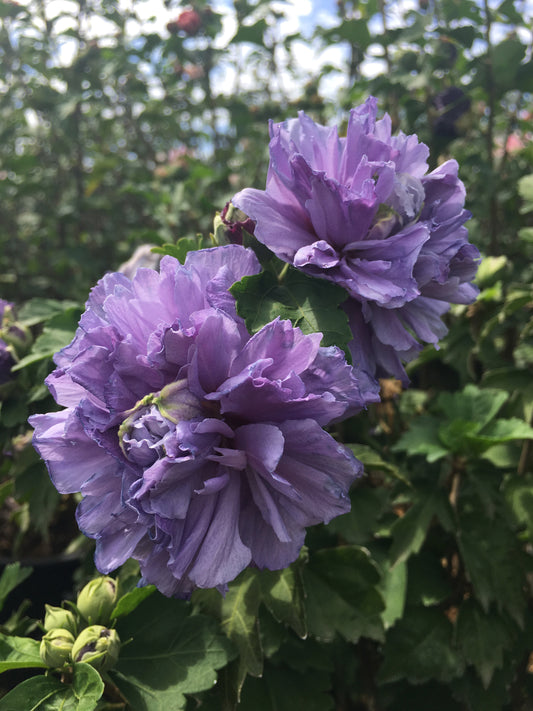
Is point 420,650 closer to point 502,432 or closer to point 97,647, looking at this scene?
point 502,432

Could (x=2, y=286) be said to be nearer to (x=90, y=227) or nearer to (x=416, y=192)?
(x=90, y=227)

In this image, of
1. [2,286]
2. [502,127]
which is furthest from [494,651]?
[2,286]

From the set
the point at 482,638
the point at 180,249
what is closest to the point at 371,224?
the point at 180,249

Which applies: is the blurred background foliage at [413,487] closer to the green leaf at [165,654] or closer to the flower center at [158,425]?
the green leaf at [165,654]

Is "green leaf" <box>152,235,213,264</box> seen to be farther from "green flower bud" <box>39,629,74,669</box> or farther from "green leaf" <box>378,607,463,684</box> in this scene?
"green leaf" <box>378,607,463,684</box>

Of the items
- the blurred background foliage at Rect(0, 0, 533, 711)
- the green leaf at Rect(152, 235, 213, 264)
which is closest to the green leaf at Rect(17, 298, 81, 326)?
the blurred background foliage at Rect(0, 0, 533, 711)

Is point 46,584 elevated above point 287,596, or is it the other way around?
point 287,596

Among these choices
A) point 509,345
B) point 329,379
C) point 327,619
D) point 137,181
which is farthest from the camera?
point 137,181
